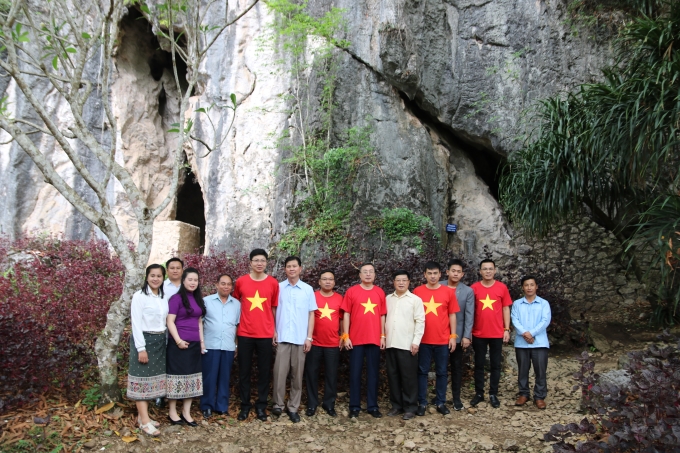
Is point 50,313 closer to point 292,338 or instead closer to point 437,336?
point 292,338

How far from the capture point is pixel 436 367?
4.97 meters

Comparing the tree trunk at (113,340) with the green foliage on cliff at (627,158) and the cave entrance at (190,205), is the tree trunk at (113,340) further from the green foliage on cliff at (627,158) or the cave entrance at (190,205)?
the cave entrance at (190,205)

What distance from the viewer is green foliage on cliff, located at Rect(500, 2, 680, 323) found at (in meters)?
5.93

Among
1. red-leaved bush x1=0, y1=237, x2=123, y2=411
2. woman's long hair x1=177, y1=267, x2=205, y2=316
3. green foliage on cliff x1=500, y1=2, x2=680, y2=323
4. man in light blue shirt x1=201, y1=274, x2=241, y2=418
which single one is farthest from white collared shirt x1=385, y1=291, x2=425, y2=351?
green foliage on cliff x1=500, y1=2, x2=680, y2=323

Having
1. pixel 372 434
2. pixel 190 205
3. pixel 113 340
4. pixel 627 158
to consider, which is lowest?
pixel 372 434

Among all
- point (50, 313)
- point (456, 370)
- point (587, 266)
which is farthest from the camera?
point (587, 266)

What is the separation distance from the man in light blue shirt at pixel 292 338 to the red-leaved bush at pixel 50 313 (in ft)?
5.47

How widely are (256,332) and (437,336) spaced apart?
1681 mm

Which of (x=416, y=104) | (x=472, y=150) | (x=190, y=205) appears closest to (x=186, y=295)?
(x=416, y=104)

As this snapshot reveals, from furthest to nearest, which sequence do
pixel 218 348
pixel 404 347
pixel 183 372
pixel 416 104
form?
pixel 416 104, pixel 404 347, pixel 218 348, pixel 183 372

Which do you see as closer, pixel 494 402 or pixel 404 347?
pixel 404 347

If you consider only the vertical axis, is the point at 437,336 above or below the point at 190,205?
below

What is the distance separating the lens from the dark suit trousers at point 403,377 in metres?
4.84

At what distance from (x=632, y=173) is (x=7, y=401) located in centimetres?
670
